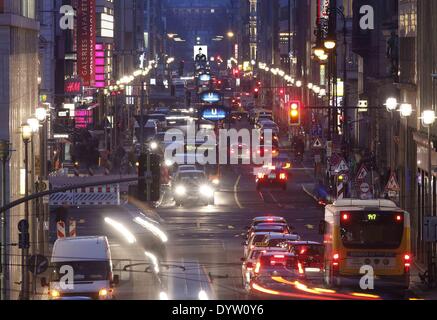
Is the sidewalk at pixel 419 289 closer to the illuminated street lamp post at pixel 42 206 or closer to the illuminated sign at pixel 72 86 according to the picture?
the illuminated street lamp post at pixel 42 206

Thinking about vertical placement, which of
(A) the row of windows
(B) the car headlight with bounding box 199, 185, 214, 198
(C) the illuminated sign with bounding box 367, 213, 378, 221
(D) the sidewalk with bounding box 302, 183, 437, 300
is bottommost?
(D) the sidewalk with bounding box 302, 183, 437, 300

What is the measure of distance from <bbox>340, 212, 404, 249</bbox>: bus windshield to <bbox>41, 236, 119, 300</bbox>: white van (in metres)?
6.54

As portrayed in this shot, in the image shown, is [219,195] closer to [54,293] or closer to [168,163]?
[168,163]

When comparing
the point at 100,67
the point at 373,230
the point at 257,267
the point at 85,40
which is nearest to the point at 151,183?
the point at 257,267

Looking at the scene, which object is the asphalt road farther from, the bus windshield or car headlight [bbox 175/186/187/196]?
the bus windshield

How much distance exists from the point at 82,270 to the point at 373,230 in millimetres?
7938

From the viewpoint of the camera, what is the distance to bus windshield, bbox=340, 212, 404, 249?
133ft

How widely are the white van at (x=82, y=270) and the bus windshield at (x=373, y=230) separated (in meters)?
6.54

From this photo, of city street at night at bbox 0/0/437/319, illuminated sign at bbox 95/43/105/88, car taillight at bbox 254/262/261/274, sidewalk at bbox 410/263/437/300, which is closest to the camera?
car taillight at bbox 254/262/261/274

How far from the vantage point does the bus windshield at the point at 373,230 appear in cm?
4066

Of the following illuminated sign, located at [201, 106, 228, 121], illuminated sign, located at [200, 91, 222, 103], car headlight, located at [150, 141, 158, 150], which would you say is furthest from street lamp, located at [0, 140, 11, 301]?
illuminated sign, located at [200, 91, 222, 103]
